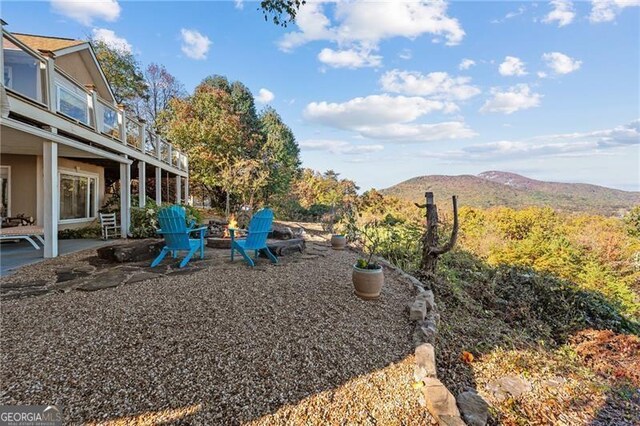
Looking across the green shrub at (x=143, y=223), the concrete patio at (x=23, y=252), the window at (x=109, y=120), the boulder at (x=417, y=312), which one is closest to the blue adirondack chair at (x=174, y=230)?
the concrete patio at (x=23, y=252)

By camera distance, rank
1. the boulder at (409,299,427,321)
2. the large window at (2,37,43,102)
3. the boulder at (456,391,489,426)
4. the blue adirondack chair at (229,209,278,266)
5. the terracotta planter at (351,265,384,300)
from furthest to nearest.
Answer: the blue adirondack chair at (229,209,278,266) < the large window at (2,37,43,102) < the terracotta planter at (351,265,384,300) < the boulder at (409,299,427,321) < the boulder at (456,391,489,426)

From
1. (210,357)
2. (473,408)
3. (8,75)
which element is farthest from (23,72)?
(473,408)

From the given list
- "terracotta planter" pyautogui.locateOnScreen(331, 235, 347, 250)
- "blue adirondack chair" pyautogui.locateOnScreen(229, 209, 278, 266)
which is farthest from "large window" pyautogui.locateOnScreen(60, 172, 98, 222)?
"terracotta planter" pyautogui.locateOnScreen(331, 235, 347, 250)

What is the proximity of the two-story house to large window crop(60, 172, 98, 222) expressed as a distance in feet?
0.09

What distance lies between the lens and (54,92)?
531 cm

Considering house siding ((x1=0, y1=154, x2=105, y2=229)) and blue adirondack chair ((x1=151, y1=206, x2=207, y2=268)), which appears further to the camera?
house siding ((x1=0, y1=154, x2=105, y2=229))

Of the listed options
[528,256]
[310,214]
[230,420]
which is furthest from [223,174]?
[230,420]

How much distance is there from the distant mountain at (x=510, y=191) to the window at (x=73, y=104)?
15235 millimetres

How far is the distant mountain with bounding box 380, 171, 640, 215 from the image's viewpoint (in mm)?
18297

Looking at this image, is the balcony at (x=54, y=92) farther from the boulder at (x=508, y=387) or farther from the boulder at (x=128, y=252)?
the boulder at (x=508, y=387)

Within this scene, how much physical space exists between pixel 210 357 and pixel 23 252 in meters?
6.31

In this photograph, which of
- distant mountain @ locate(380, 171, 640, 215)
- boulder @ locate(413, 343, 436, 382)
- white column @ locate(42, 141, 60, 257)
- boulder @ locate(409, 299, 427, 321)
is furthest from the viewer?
distant mountain @ locate(380, 171, 640, 215)

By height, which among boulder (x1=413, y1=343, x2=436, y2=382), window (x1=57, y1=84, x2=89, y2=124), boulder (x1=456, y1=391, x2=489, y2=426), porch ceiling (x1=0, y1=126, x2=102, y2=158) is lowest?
boulder (x1=456, y1=391, x2=489, y2=426)

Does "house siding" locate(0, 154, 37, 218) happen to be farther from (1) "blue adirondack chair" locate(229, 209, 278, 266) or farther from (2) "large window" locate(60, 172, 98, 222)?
(1) "blue adirondack chair" locate(229, 209, 278, 266)
